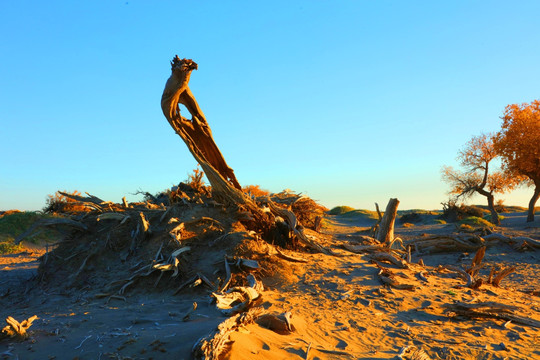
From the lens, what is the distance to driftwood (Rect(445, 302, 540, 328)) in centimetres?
614

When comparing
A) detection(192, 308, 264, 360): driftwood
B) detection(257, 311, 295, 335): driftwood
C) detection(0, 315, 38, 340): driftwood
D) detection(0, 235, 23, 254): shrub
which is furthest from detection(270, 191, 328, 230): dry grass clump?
detection(0, 235, 23, 254): shrub

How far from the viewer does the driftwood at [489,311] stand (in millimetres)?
6145

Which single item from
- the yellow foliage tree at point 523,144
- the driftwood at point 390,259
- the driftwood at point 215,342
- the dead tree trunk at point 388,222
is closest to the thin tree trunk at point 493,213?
the yellow foliage tree at point 523,144

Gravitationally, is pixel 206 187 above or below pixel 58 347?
above

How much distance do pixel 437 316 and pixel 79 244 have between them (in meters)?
6.99

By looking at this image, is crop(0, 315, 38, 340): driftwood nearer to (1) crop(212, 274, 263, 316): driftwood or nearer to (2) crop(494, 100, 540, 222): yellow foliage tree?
(1) crop(212, 274, 263, 316): driftwood

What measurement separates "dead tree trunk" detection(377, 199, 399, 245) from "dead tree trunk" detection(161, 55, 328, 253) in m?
3.51

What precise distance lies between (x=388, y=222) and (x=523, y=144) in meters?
18.4

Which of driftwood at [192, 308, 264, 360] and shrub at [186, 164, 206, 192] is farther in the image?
shrub at [186, 164, 206, 192]

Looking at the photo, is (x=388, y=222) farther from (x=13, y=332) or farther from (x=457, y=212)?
(x=457, y=212)

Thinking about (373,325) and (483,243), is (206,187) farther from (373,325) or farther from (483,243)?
(483,243)

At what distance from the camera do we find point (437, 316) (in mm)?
6098

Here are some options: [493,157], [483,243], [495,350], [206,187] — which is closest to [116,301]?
[206,187]

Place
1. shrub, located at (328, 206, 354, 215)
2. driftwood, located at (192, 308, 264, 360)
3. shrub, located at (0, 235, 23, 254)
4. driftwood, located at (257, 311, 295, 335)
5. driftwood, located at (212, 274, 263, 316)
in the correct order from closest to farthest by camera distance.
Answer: driftwood, located at (192, 308, 264, 360) < driftwood, located at (257, 311, 295, 335) < driftwood, located at (212, 274, 263, 316) < shrub, located at (0, 235, 23, 254) < shrub, located at (328, 206, 354, 215)
